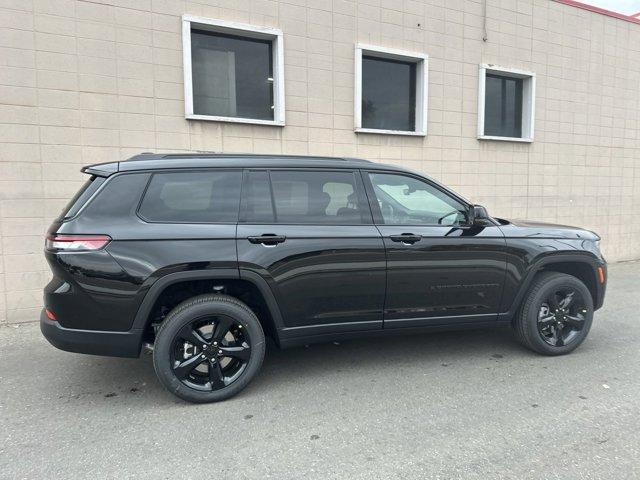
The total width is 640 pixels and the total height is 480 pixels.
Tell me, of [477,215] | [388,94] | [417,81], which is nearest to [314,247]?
[477,215]

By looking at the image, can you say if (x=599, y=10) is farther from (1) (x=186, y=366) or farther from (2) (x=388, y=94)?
(1) (x=186, y=366)

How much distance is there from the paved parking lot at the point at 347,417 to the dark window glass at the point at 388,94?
4.44 meters

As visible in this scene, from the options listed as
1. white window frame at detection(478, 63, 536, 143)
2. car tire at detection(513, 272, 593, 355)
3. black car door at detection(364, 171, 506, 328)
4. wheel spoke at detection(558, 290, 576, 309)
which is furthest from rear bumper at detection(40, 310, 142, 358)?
white window frame at detection(478, 63, 536, 143)

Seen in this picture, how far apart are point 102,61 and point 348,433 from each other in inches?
211

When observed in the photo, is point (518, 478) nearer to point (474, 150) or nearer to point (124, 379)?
point (124, 379)

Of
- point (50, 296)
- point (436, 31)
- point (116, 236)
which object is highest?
point (436, 31)

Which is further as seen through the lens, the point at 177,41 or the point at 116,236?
the point at 177,41

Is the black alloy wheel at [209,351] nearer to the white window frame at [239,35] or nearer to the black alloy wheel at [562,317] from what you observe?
the black alloy wheel at [562,317]

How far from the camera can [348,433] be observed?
3008 millimetres

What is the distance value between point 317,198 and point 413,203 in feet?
2.87

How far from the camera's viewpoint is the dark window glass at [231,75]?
6.50m

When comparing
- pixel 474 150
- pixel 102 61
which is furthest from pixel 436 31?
pixel 102 61

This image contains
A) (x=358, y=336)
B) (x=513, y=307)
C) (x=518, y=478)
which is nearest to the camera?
(x=518, y=478)

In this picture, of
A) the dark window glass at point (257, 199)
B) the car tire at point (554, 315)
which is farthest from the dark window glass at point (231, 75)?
the car tire at point (554, 315)
